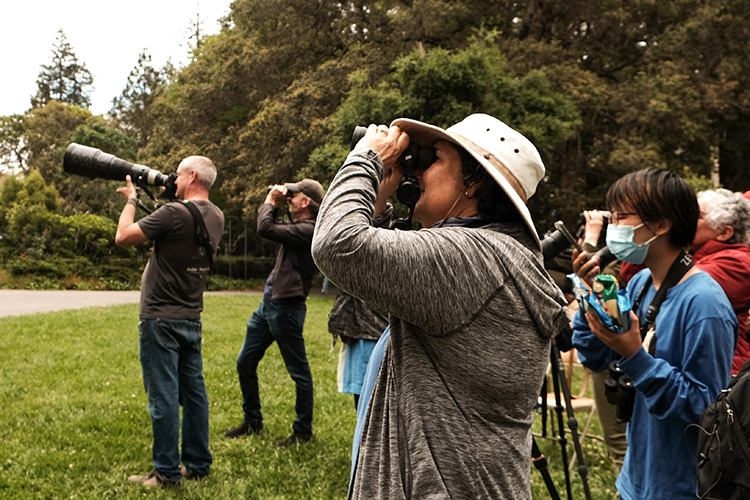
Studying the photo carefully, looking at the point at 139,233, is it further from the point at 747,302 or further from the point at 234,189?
the point at 234,189

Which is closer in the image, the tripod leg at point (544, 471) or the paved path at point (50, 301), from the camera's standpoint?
the tripod leg at point (544, 471)

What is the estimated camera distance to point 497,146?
1.58m

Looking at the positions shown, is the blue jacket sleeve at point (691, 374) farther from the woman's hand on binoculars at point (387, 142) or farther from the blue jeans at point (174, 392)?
the blue jeans at point (174, 392)

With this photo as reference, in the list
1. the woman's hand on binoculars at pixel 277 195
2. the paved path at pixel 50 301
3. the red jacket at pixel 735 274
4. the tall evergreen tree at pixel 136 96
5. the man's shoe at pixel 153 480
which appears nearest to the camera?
the red jacket at pixel 735 274

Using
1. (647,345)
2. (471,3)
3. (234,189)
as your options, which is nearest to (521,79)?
(471,3)

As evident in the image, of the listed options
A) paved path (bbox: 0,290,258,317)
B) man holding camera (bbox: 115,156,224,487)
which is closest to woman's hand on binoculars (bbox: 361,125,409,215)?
man holding camera (bbox: 115,156,224,487)

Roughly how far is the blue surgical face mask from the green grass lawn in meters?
2.60

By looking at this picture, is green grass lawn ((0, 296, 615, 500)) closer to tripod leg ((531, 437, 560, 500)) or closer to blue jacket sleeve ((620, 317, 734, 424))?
tripod leg ((531, 437, 560, 500))

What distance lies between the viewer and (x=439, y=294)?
4.43ft

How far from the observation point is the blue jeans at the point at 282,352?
5.21 meters

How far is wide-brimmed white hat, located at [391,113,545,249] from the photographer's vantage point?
1562 millimetres

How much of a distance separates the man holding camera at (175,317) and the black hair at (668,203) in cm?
287

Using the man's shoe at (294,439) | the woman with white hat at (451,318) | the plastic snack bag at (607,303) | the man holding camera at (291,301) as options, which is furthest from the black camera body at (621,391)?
the man's shoe at (294,439)

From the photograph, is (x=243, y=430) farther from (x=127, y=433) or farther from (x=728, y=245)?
(x=728, y=245)
